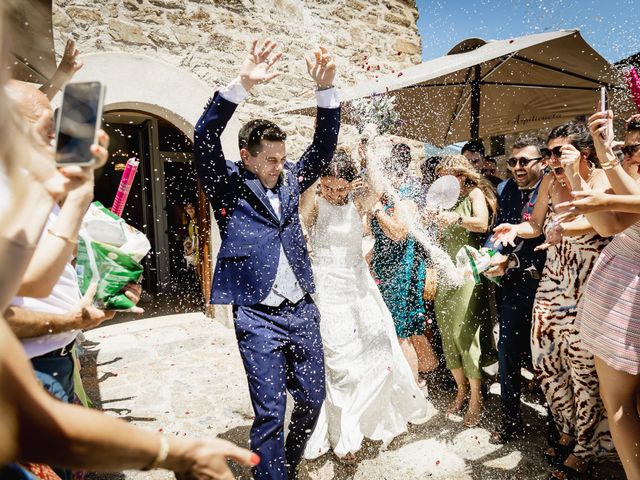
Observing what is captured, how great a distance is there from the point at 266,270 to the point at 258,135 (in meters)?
0.81

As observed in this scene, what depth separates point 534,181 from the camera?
3357 millimetres

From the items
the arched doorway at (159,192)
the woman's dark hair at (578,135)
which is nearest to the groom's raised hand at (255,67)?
the woman's dark hair at (578,135)

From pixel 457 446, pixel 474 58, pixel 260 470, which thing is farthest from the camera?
pixel 474 58

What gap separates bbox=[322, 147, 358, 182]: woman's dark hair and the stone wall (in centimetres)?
299

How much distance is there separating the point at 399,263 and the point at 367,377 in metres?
1.08

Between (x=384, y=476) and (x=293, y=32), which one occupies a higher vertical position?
(x=293, y=32)

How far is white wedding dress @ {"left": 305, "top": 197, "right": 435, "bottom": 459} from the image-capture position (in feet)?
9.96

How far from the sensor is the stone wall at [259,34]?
4965 millimetres

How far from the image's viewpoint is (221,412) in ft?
12.1

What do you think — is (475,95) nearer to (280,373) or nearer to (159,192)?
(280,373)

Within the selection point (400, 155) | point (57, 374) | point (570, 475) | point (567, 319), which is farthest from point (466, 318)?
point (57, 374)

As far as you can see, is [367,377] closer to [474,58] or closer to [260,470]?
[260,470]

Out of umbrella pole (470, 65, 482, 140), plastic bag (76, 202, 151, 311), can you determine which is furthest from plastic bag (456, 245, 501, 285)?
plastic bag (76, 202, 151, 311)

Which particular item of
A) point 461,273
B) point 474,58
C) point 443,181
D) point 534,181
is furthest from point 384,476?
point 474,58
